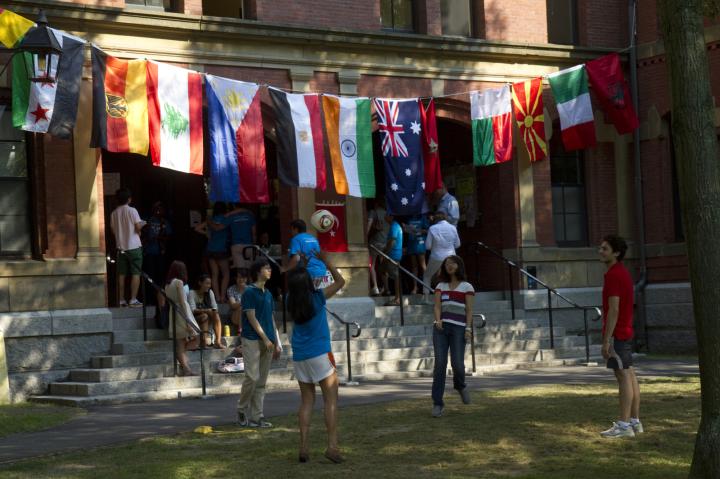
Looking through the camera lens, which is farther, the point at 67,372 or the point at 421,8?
the point at 421,8

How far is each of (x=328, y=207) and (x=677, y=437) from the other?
10163mm

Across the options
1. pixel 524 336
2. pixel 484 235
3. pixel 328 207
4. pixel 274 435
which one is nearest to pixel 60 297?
pixel 328 207

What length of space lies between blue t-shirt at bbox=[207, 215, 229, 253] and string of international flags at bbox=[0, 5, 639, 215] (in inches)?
58.4

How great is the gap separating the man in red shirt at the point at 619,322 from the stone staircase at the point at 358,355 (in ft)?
21.2

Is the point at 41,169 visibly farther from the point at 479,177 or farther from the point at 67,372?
the point at 479,177

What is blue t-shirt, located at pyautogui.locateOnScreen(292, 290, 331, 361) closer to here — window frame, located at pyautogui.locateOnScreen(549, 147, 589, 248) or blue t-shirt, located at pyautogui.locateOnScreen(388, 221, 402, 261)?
blue t-shirt, located at pyautogui.locateOnScreen(388, 221, 402, 261)

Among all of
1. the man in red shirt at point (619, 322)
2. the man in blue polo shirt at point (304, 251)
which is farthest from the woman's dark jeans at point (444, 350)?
the man in red shirt at point (619, 322)

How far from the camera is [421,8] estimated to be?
2158cm

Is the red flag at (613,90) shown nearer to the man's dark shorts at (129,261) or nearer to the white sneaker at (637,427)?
the man's dark shorts at (129,261)

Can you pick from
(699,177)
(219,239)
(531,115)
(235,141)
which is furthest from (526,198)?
(699,177)

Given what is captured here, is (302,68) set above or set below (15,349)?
above

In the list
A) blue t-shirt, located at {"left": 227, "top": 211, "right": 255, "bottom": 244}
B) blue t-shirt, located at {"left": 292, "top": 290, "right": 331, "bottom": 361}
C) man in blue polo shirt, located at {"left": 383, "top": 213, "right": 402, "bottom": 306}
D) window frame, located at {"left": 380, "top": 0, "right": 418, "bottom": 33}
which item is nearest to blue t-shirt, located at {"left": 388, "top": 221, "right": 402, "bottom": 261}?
man in blue polo shirt, located at {"left": 383, "top": 213, "right": 402, "bottom": 306}

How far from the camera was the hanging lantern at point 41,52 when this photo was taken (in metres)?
14.8

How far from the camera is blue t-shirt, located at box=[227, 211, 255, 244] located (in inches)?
770
